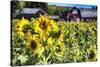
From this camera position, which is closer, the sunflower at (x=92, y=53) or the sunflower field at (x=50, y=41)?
the sunflower field at (x=50, y=41)

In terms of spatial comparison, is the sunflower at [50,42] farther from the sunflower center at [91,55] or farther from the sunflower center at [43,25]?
the sunflower center at [91,55]

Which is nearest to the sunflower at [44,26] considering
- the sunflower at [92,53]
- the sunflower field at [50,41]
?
the sunflower field at [50,41]

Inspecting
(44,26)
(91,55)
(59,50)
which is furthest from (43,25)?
(91,55)

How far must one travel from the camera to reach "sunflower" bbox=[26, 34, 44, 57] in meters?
2.02

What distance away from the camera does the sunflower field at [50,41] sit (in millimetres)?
1976

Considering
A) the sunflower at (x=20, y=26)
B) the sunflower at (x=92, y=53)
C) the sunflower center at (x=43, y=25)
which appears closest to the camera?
the sunflower at (x=20, y=26)

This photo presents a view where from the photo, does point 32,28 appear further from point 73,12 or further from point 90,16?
point 90,16

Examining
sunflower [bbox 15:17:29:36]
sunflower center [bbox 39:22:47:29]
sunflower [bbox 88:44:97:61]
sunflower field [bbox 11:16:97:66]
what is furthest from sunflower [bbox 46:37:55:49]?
sunflower [bbox 88:44:97:61]

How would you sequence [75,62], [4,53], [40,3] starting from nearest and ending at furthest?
[4,53]
[40,3]
[75,62]

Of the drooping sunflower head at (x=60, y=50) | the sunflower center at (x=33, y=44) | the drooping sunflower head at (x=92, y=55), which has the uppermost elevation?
the sunflower center at (x=33, y=44)

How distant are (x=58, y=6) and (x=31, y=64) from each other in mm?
593

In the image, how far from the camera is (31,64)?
6.64ft

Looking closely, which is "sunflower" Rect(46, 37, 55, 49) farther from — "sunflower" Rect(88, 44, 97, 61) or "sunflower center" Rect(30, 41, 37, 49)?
"sunflower" Rect(88, 44, 97, 61)

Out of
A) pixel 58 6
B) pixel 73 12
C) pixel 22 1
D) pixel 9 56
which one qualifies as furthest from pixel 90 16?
pixel 9 56
